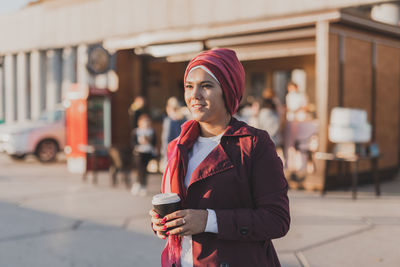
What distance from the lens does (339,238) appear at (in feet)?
18.2

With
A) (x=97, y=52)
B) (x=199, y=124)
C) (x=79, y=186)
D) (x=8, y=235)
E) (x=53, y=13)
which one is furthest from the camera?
(x=53, y=13)

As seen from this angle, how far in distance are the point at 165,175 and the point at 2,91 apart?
2518cm

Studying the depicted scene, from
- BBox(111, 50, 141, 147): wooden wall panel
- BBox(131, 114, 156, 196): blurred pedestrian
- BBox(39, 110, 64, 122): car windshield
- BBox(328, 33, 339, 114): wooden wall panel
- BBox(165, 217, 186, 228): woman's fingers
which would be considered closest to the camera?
BBox(165, 217, 186, 228): woman's fingers

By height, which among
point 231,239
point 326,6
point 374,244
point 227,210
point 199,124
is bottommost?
point 374,244

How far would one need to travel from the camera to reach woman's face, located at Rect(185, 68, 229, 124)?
6.18 feet

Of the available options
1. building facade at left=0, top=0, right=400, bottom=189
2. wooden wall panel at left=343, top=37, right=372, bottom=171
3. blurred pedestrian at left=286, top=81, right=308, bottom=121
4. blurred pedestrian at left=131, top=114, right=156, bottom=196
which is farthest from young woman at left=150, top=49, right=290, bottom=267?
blurred pedestrian at left=286, top=81, right=308, bottom=121

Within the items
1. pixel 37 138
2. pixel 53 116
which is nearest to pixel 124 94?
pixel 53 116

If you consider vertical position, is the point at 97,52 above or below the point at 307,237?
above

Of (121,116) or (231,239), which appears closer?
(231,239)

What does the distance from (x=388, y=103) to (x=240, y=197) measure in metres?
9.69

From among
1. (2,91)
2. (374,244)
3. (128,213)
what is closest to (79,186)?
(128,213)

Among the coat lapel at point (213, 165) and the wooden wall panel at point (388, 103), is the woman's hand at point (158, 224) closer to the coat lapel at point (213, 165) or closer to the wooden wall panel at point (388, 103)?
the coat lapel at point (213, 165)

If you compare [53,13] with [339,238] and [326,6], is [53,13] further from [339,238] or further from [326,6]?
[339,238]

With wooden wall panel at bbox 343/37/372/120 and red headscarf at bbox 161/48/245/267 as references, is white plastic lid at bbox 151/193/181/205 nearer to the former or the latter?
red headscarf at bbox 161/48/245/267
